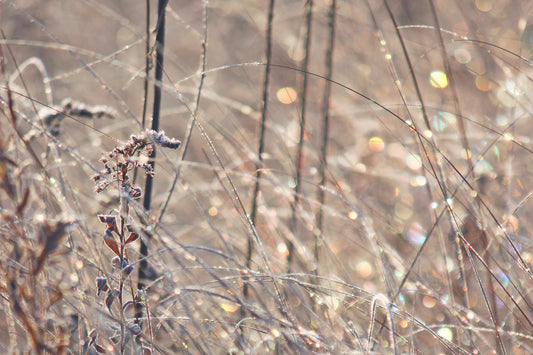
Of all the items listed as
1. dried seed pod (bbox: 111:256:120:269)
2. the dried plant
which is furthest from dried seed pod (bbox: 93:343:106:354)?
dried seed pod (bbox: 111:256:120:269)

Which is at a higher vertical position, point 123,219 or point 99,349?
point 123,219

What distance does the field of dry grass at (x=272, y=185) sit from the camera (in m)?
0.74

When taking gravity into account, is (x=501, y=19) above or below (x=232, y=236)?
above

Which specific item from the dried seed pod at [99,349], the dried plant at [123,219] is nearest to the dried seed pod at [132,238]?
the dried plant at [123,219]

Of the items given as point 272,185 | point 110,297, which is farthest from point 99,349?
point 272,185

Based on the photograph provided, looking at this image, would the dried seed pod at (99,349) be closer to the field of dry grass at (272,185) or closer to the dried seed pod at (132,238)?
the field of dry grass at (272,185)

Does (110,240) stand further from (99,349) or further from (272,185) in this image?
(272,185)

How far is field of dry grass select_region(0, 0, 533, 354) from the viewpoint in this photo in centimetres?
74

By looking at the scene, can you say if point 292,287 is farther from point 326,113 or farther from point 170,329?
point 326,113

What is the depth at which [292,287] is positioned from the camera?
0.82 meters

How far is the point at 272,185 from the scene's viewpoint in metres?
1.00

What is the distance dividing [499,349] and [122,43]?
2879 millimetres

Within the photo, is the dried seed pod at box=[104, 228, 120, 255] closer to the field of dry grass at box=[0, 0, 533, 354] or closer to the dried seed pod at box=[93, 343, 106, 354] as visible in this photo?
the field of dry grass at box=[0, 0, 533, 354]

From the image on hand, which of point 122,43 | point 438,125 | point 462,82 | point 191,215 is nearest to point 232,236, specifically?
point 438,125
